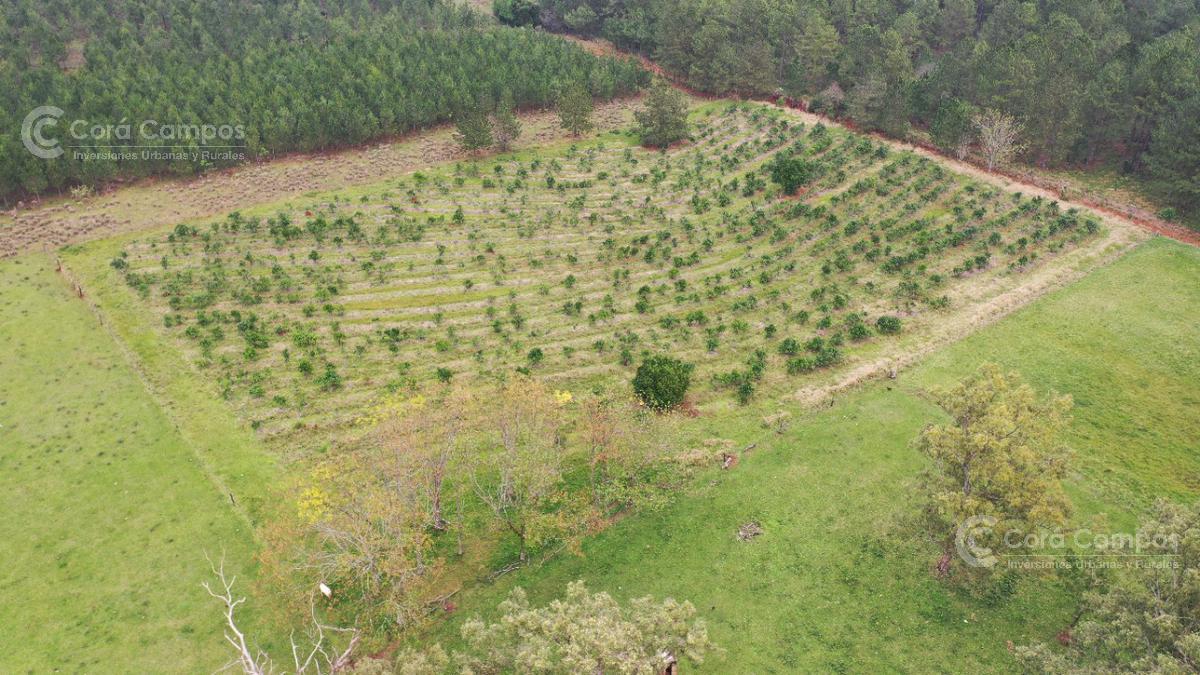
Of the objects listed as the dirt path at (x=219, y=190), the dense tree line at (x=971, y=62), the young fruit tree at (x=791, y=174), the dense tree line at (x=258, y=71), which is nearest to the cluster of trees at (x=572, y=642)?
the young fruit tree at (x=791, y=174)

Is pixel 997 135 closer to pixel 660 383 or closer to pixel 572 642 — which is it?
pixel 660 383

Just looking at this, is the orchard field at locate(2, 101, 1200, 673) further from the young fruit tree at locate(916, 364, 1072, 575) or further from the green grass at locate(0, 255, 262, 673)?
the young fruit tree at locate(916, 364, 1072, 575)

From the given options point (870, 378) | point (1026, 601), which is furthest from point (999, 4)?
point (1026, 601)

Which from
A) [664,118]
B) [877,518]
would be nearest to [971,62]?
[664,118]

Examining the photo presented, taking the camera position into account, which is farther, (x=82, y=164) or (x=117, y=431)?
(x=82, y=164)

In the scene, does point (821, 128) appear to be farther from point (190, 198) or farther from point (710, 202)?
point (190, 198)

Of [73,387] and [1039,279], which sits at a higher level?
[1039,279]
